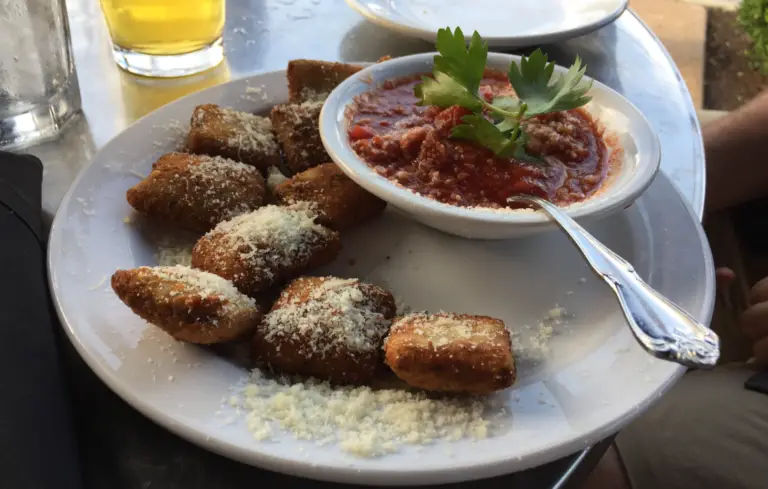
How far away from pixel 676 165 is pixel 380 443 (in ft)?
2.86

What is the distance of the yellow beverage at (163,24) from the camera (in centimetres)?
134

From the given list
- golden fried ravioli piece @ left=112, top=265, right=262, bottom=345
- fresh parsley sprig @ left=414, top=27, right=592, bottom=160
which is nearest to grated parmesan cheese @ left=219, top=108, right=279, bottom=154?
fresh parsley sprig @ left=414, top=27, right=592, bottom=160

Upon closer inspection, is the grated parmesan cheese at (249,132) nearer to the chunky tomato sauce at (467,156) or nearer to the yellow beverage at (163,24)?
the chunky tomato sauce at (467,156)

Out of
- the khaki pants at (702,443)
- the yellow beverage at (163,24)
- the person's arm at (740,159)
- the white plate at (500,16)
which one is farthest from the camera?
the person's arm at (740,159)

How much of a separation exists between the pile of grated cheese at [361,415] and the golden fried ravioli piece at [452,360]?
2 cm

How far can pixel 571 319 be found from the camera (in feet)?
2.92

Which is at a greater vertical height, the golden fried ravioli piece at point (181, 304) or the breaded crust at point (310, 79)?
the breaded crust at point (310, 79)

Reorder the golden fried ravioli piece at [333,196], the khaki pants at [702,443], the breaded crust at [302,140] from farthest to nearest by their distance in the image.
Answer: the khaki pants at [702,443], the breaded crust at [302,140], the golden fried ravioli piece at [333,196]

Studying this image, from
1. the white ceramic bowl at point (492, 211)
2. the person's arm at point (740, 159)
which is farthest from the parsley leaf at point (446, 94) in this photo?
the person's arm at point (740, 159)

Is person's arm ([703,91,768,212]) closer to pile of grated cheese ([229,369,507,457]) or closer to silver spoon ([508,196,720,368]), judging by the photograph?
silver spoon ([508,196,720,368])

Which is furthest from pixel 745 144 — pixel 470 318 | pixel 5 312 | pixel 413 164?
pixel 5 312

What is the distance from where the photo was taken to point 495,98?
3.57 feet

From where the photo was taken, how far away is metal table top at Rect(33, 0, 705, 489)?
2.54 ft

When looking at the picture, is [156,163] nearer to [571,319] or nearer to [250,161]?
[250,161]
